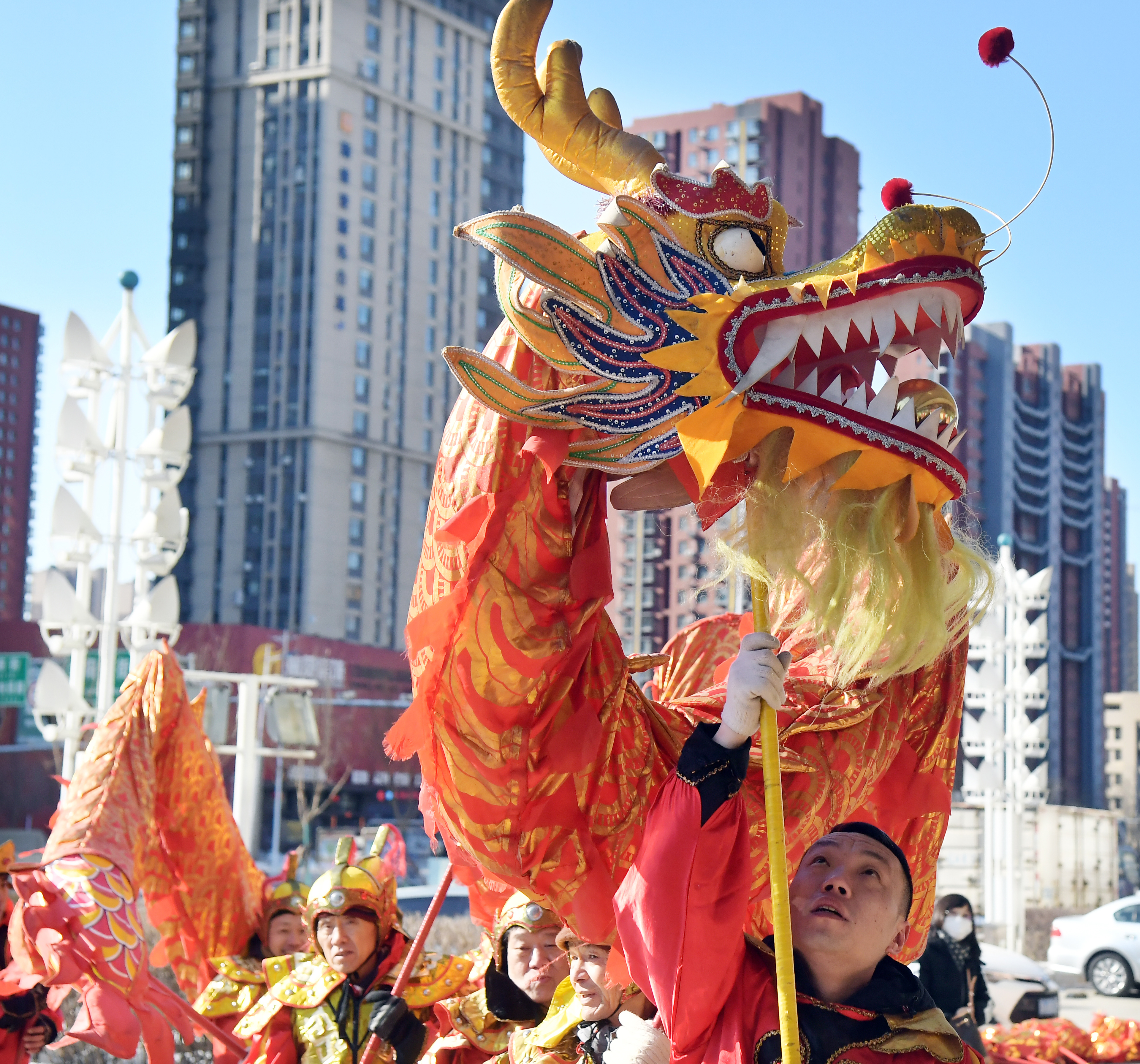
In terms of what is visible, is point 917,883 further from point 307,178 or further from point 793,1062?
point 307,178

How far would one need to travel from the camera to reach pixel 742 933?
7.14 ft

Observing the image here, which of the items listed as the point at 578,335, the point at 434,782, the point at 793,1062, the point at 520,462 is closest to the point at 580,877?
the point at 434,782

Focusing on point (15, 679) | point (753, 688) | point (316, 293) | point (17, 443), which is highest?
point (316, 293)

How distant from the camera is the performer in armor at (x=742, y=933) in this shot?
2100 millimetres

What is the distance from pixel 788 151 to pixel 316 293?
18088 millimetres

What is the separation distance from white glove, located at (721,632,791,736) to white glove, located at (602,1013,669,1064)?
0.76 meters

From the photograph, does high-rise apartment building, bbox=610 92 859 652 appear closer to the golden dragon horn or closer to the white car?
the white car

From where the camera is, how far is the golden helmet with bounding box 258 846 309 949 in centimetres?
558

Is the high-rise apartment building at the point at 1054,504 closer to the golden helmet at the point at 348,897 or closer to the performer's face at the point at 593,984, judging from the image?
the golden helmet at the point at 348,897

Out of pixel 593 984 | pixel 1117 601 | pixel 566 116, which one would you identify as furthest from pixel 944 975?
pixel 1117 601

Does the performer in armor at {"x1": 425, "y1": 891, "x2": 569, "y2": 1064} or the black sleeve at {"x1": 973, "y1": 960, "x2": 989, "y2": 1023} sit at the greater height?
the performer in armor at {"x1": 425, "y1": 891, "x2": 569, "y2": 1064}

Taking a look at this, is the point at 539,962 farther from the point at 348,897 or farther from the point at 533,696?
the point at 533,696

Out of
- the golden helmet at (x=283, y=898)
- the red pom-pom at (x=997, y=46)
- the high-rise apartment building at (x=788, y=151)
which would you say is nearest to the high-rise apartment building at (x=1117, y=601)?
the high-rise apartment building at (x=788, y=151)

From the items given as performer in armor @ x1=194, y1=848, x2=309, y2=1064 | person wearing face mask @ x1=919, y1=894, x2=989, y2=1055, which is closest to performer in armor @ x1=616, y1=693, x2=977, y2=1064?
performer in armor @ x1=194, y1=848, x2=309, y2=1064
